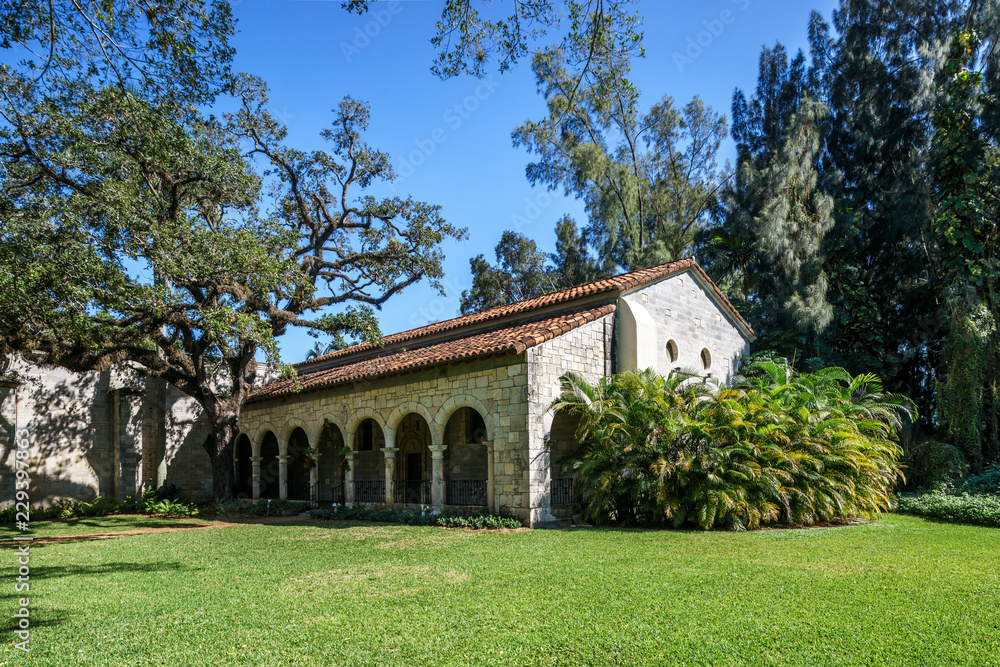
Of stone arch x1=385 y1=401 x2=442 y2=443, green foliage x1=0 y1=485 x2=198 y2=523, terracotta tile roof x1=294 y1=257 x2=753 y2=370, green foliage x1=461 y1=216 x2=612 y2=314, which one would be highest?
green foliage x1=461 y1=216 x2=612 y2=314

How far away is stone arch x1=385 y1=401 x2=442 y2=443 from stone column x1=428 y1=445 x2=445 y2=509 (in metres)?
0.23

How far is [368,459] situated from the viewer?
2159cm

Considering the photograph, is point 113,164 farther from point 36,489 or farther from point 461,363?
point 36,489

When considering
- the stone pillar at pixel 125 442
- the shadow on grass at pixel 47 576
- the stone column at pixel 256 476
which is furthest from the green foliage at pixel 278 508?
the shadow on grass at pixel 47 576

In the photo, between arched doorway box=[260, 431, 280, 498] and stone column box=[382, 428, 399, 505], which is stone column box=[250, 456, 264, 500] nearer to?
arched doorway box=[260, 431, 280, 498]

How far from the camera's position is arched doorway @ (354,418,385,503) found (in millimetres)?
19594

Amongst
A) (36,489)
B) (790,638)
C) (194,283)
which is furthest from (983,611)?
(36,489)

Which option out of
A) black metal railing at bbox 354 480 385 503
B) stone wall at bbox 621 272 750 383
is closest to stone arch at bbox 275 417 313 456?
black metal railing at bbox 354 480 385 503

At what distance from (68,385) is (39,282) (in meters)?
10.7

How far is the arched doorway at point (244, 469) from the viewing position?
80.5ft

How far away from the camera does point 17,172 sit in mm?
11328

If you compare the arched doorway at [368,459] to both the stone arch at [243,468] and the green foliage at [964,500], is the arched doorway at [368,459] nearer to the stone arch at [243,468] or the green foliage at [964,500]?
the stone arch at [243,468]

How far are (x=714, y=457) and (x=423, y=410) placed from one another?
720 cm

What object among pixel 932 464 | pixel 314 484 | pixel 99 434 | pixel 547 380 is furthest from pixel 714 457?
pixel 99 434
